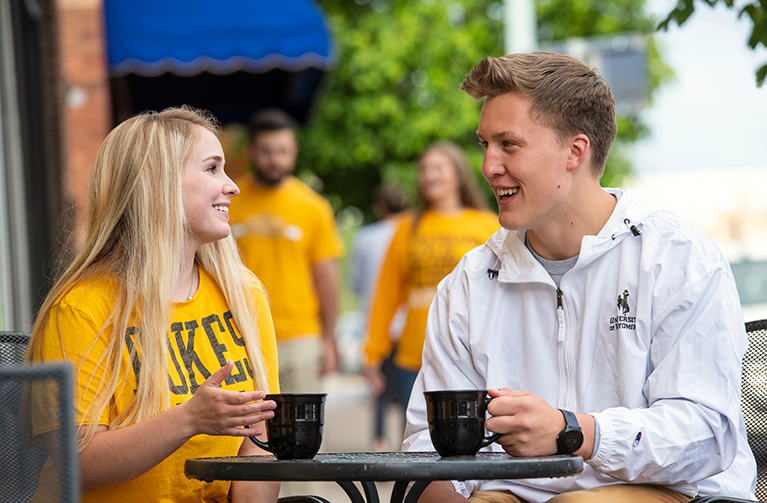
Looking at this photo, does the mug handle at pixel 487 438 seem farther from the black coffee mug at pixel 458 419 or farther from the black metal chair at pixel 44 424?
the black metal chair at pixel 44 424

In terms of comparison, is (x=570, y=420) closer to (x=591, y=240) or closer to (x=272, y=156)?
(x=591, y=240)

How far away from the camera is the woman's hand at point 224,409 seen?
1806mm

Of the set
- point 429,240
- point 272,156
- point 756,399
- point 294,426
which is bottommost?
point 756,399

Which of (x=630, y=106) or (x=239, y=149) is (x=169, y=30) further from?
(x=239, y=149)

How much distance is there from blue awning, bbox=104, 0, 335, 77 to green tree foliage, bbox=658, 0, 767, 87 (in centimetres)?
372

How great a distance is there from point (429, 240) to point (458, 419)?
3.84m

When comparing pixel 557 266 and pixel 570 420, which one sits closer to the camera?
pixel 570 420

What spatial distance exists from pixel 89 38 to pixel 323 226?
2.38 m

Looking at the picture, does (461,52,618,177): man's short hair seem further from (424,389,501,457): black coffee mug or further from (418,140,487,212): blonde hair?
(418,140,487,212): blonde hair

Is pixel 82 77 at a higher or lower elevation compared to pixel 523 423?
higher

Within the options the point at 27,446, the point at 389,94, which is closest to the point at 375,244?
the point at 27,446

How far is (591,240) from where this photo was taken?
236cm

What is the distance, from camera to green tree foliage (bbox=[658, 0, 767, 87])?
3.19 meters

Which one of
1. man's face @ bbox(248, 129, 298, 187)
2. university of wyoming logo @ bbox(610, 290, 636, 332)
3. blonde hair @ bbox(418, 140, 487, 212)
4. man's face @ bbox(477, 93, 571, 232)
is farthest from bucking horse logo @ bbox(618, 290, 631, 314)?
man's face @ bbox(248, 129, 298, 187)
